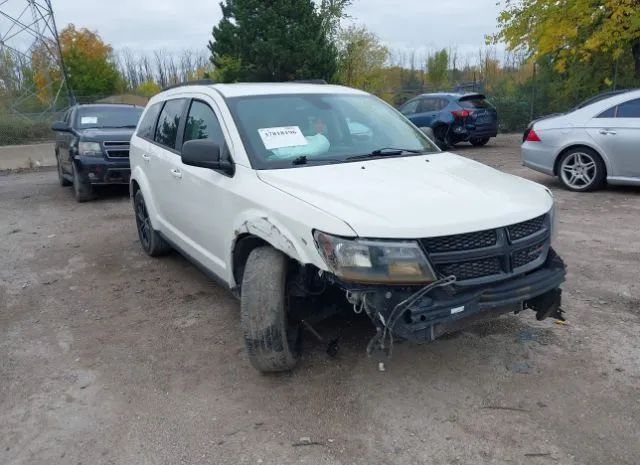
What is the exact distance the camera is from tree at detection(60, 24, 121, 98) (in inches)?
1688

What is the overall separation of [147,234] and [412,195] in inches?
143

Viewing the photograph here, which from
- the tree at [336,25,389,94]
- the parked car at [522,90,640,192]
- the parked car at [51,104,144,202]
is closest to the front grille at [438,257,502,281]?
the parked car at [522,90,640,192]

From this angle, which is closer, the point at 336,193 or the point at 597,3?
the point at 336,193

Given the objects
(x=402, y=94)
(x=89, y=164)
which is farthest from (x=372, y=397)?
(x=402, y=94)

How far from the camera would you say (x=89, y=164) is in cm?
884

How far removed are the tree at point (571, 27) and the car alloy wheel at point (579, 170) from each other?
760 centimetres

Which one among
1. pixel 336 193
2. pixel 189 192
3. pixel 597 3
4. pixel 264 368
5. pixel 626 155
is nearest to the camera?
pixel 336 193

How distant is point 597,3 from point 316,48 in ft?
31.9

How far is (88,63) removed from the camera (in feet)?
143

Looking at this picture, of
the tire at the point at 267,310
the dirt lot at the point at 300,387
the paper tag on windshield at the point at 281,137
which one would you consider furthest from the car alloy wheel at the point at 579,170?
the tire at the point at 267,310

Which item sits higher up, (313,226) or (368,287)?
(313,226)

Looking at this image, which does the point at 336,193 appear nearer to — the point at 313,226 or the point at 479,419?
the point at 313,226

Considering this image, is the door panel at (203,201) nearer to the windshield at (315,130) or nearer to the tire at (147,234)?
the windshield at (315,130)

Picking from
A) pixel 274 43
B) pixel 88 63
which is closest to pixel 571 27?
pixel 274 43
